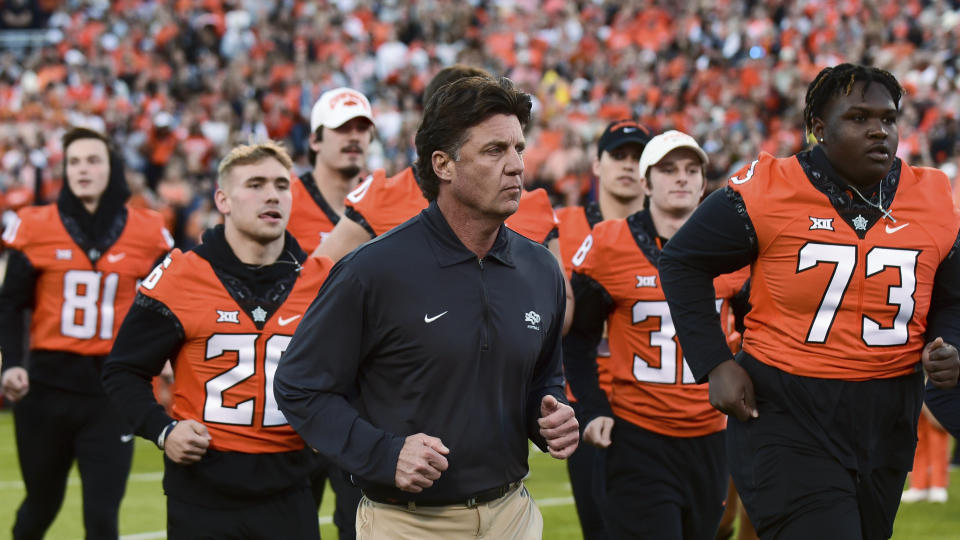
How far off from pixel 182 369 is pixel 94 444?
6.50 feet

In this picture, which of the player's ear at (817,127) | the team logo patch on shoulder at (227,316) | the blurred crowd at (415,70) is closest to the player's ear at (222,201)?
the team logo patch on shoulder at (227,316)

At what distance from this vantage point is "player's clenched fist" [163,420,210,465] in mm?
4445

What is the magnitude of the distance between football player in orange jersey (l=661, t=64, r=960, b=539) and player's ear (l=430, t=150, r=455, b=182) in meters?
1.03

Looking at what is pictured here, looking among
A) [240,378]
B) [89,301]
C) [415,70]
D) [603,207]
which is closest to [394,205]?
[240,378]

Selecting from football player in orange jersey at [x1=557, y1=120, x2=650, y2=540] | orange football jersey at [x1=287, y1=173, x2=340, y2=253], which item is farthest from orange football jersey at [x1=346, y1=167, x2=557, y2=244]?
orange football jersey at [x1=287, y1=173, x2=340, y2=253]

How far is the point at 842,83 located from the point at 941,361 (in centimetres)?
92

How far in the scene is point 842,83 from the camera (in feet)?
13.6

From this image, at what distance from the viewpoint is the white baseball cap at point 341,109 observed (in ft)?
21.2

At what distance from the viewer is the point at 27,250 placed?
6.89m

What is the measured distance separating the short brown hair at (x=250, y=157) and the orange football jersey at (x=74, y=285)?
2.06 metres

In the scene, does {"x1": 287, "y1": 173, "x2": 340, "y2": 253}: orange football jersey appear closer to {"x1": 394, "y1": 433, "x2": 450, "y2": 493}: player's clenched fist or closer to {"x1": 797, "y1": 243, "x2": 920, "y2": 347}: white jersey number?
{"x1": 797, "y1": 243, "x2": 920, "y2": 347}: white jersey number

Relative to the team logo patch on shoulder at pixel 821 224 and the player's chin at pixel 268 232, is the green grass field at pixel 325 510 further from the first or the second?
the team logo patch on shoulder at pixel 821 224

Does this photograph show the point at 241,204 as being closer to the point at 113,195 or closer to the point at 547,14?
the point at 113,195

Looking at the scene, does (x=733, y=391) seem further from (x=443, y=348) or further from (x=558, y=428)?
(x=443, y=348)
